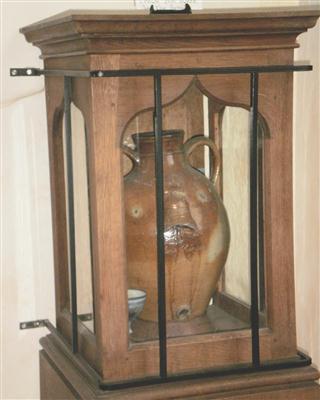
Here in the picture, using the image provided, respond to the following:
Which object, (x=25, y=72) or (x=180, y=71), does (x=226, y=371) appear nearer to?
(x=180, y=71)

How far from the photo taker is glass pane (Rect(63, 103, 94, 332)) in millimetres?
1083

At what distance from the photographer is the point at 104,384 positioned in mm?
1020

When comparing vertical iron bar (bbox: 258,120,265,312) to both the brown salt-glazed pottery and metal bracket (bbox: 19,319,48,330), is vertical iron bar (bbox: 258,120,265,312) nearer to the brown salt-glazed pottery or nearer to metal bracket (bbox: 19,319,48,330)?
the brown salt-glazed pottery

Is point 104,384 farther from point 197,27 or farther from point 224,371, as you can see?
point 197,27

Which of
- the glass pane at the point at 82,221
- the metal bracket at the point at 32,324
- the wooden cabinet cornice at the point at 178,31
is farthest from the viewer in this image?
the metal bracket at the point at 32,324

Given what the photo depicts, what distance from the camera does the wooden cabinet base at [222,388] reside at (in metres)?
1.02

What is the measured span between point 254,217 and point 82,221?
24 centimetres

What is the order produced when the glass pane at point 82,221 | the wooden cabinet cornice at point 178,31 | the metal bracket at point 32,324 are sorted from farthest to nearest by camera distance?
the metal bracket at point 32,324 < the glass pane at point 82,221 < the wooden cabinet cornice at point 178,31

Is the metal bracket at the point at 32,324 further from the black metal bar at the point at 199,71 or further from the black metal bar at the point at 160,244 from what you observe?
the black metal bar at the point at 199,71

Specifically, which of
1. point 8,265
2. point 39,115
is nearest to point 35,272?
point 8,265

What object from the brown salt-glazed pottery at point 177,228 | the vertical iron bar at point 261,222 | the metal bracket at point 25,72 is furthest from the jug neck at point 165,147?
the metal bracket at point 25,72

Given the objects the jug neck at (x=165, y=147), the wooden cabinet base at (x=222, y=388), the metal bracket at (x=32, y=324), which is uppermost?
the jug neck at (x=165, y=147)

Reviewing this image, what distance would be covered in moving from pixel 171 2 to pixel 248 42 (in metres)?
0.14

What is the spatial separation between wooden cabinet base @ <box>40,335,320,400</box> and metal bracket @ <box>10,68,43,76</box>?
427 mm
